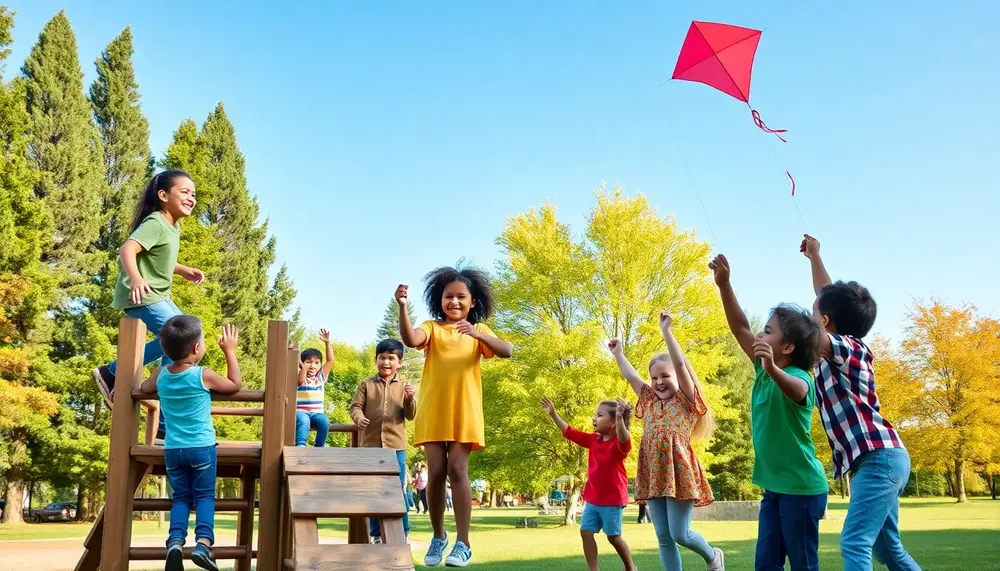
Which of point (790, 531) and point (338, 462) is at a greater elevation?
point (338, 462)

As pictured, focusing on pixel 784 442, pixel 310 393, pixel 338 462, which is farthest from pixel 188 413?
pixel 310 393

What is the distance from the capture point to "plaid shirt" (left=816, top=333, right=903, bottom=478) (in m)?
4.54

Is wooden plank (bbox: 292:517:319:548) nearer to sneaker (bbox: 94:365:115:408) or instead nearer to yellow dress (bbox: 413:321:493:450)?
yellow dress (bbox: 413:321:493:450)

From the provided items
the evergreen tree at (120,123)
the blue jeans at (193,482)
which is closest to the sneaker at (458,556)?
the blue jeans at (193,482)

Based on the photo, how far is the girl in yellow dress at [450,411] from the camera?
5.76 metres

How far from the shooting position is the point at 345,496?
4.32m

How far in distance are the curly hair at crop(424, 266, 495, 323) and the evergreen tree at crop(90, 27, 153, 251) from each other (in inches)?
1240

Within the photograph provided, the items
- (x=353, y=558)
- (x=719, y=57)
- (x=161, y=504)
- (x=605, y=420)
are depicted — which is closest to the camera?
(x=353, y=558)

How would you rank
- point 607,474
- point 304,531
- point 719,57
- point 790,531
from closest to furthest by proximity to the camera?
1. point 304,531
2. point 790,531
3. point 607,474
4. point 719,57

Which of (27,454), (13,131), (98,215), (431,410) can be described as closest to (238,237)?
→ (98,215)

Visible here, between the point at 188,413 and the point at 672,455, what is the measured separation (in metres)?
3.42

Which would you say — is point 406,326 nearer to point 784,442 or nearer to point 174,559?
point 174,559

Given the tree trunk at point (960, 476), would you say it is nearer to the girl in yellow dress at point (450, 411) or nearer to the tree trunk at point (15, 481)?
the girl in yellow dress at point (450, 411)

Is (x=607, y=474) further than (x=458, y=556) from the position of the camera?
Yes
